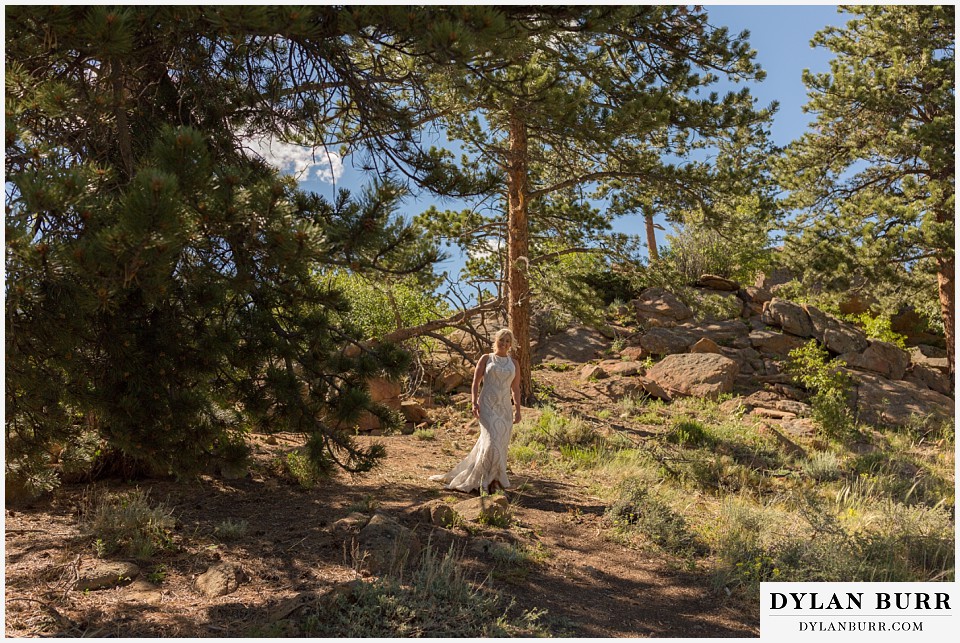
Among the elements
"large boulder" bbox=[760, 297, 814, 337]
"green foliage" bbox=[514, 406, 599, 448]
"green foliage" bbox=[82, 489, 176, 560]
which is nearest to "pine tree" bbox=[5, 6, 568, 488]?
"green foliage" bbox=[82, 489, 176, 560]

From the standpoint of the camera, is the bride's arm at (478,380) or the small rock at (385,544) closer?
the small rock at (385,544)

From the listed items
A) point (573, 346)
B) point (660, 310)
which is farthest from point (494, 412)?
point (660, 310)

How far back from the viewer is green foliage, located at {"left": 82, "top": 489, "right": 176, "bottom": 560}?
5.12 metres

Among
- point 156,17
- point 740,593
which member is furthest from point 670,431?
point 156,17

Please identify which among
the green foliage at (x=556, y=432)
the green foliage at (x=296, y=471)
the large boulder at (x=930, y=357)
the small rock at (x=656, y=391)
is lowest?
the green foliage at (x=296, y=471)

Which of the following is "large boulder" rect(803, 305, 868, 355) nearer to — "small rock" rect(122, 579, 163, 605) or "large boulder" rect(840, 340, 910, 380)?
"large boulder" rect(840, 340, 910, 380)

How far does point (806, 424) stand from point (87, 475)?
11473 millimetres

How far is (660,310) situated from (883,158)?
5907 millimetres

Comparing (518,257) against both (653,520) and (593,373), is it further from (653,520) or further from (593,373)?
(653,520)

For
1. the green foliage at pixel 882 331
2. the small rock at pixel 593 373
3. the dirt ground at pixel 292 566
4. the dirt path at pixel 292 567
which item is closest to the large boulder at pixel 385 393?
the dirt ground at pixel 292 566

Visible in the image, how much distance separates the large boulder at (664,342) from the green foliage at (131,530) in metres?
12.2

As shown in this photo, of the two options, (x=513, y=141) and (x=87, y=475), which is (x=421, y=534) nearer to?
(x=87, y=475)

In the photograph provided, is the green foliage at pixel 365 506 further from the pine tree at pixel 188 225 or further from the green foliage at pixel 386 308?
the green foliage at pixel 386 308

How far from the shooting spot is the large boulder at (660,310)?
17016 millimetres
